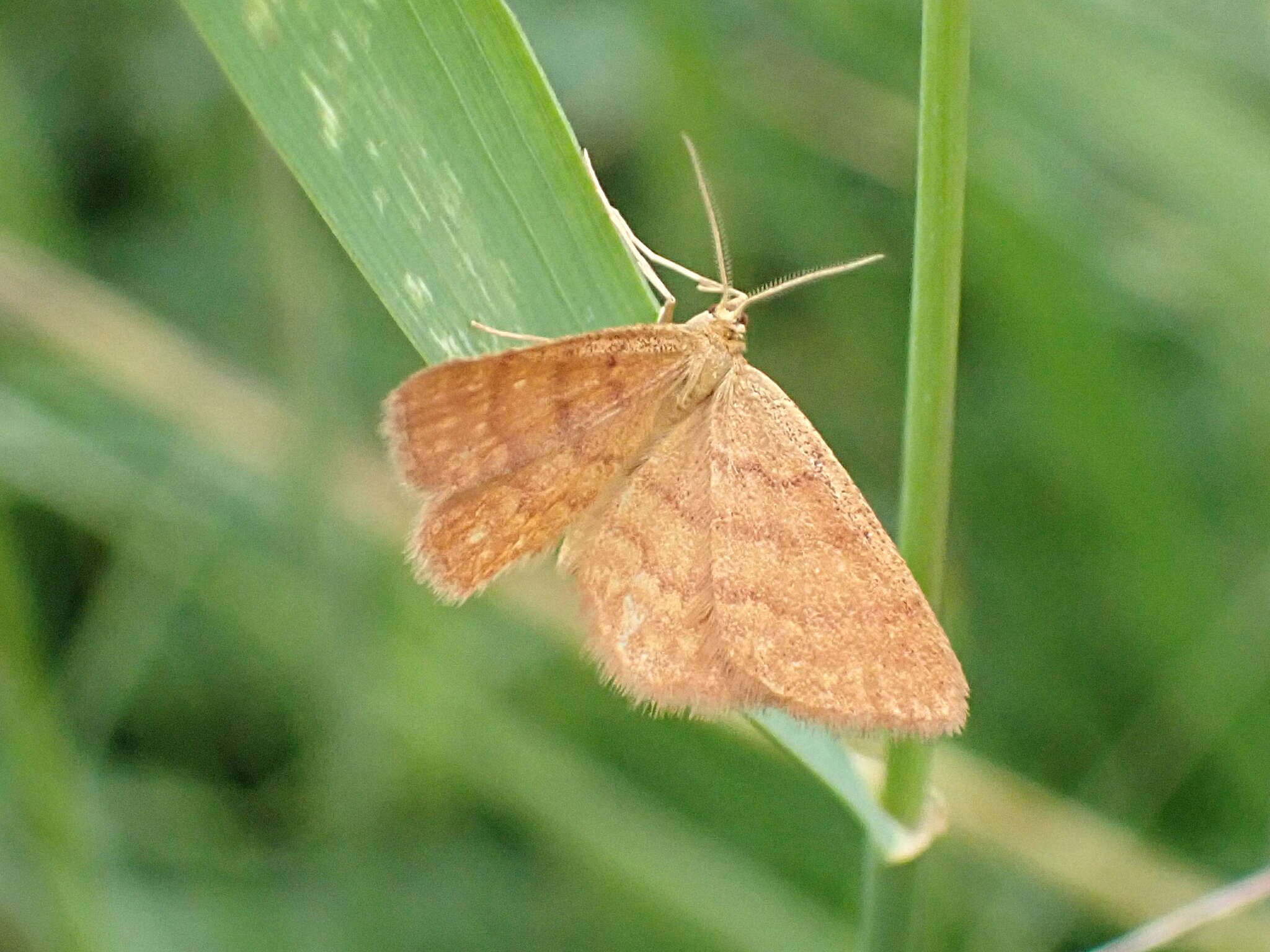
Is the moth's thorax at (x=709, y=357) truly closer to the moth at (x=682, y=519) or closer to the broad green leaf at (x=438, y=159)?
the moth at (x=682, y=519)

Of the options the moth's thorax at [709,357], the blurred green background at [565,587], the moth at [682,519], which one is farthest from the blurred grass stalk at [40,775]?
the moth's thorax at [709,357]

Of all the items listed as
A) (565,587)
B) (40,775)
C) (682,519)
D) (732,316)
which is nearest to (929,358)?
(682,519)

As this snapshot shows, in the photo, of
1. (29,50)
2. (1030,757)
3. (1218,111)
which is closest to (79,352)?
(29,50)

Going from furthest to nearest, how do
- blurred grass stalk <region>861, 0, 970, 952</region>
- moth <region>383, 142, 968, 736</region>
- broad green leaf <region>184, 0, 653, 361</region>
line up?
1. moth <region>383, 142, 968, 736</region>
2. broad green leaf <region>184, 0, 653, 361</region>
3. blurred grass stalk <region>861, 0, 970, 952</region>

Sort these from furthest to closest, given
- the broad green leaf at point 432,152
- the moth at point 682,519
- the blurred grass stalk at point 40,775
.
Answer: the blurred grass stalk at point 40,775
the moth at point 682,519
the broad green leaf at point 432,152

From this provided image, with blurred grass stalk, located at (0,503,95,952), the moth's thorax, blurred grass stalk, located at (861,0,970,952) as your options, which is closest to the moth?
the moth's thorax

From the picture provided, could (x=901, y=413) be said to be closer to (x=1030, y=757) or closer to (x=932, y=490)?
(x=1030, y=757)

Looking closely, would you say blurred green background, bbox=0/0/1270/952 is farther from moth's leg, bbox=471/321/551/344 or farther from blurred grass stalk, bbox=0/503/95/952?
moth's leg, bbox=471/321/551/344
